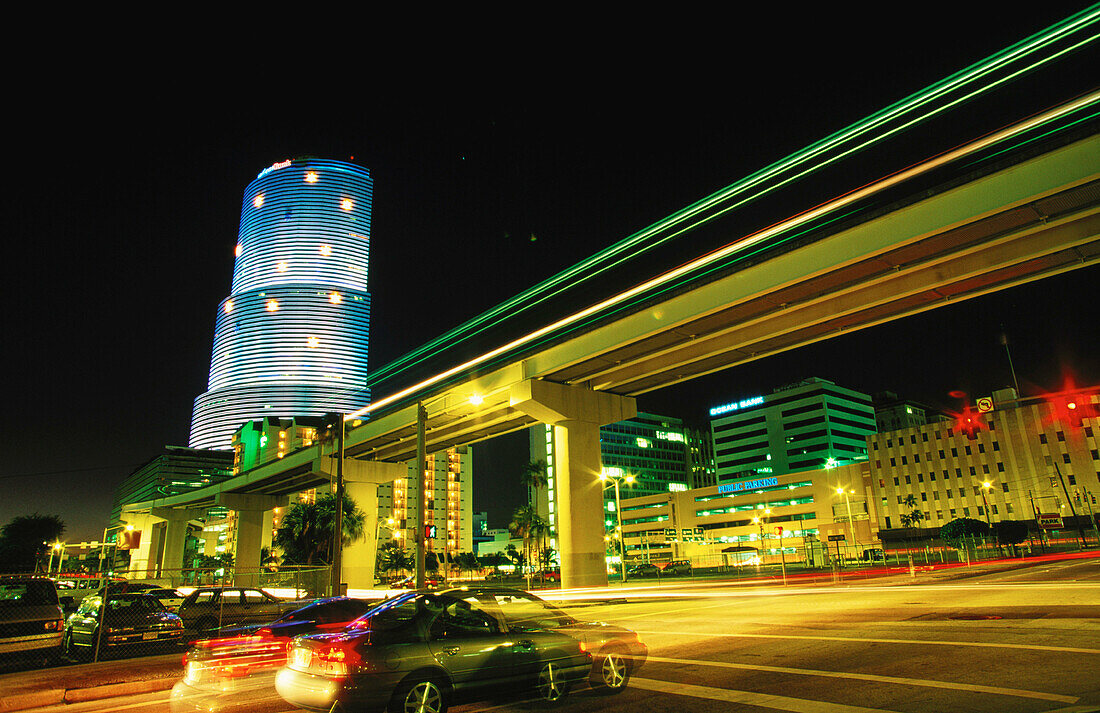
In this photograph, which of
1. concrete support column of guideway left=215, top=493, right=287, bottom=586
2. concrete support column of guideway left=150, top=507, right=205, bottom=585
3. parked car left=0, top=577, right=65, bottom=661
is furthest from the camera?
concrete support column of guideway left=150, top=507, right=205, bottom=585

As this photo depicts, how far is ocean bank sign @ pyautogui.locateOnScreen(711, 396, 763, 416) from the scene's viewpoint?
527ft

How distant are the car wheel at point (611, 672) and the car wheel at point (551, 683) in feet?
1.88

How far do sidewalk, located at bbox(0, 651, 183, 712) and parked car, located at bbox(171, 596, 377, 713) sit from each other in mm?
1632

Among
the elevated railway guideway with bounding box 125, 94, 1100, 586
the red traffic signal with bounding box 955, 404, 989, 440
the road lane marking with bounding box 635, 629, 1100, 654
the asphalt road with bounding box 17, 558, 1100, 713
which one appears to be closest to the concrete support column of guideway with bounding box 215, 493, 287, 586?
the elevated railway guideway with bounding box 125, 94, 1100, 586

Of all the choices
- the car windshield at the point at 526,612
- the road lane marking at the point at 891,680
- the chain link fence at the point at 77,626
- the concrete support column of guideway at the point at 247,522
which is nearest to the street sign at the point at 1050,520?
the road lane marking at the point at 891,680

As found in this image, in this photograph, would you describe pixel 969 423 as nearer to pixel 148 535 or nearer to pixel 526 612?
pixel 526 612

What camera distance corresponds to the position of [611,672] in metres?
8.80

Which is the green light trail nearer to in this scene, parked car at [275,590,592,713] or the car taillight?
parked car at [275,590,592,713]

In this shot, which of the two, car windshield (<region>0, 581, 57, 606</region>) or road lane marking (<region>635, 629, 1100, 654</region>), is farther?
car windshield (<region>0, 581, 57, 606</region>)

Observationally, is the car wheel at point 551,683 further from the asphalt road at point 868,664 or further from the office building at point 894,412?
the office building at point 894,412

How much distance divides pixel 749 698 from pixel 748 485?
123m

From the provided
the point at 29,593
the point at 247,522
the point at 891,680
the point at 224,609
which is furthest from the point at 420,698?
the point at 247,522

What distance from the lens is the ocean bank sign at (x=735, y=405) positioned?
160750 mm

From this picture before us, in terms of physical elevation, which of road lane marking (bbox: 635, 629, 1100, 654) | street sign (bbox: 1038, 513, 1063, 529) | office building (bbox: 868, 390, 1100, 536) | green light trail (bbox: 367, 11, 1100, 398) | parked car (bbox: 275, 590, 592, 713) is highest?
green light trail (bbox: 367, 11, 1100, 398)
